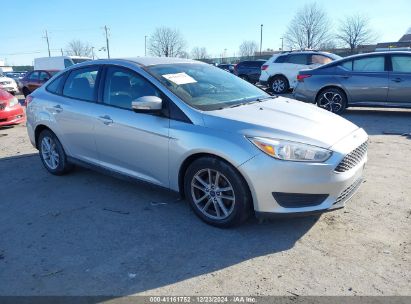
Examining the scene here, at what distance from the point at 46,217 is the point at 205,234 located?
1799mm

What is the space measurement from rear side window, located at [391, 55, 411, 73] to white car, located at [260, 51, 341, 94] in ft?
19.0

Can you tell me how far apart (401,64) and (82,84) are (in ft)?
24.3

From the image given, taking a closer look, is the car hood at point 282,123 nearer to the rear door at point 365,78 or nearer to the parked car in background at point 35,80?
the rear door at point 365,78

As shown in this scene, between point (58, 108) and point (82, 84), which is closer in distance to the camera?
point (82, 84)

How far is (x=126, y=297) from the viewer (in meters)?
2.76

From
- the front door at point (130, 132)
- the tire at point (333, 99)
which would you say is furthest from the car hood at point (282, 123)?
the tire at point (333, 99)

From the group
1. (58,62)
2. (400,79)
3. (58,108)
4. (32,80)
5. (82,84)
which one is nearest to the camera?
(82,84)

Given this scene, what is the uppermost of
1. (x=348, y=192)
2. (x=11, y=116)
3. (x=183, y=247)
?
(x=348, y=192)

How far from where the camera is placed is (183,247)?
3.41 m

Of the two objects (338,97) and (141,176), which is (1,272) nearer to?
(141,176)

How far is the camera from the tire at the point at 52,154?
5.35 meters

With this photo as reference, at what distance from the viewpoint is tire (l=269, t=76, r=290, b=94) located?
15648 mm

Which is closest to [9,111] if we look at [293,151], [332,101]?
[332,101]

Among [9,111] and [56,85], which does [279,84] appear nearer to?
[9,111]
